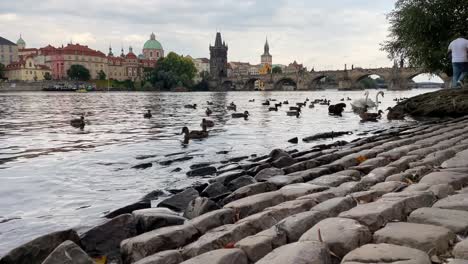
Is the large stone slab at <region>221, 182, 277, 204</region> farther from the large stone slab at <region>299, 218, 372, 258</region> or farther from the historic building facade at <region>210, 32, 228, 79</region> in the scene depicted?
the historic building facade at <region>210, 32, 228, 79</region>

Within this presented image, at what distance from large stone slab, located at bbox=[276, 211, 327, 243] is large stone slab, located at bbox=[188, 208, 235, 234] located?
800 millimetres

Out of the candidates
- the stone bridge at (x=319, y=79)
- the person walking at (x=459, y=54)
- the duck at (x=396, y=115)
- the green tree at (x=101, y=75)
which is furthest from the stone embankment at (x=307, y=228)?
the green tree at (x=101, y=75)

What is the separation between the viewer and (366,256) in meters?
2.80

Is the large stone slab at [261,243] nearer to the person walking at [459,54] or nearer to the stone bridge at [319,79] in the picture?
the person walking at [459,54]

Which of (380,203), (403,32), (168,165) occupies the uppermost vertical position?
(403,32)

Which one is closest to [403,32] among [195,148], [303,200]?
[195,148]

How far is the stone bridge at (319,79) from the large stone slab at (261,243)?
104 metres

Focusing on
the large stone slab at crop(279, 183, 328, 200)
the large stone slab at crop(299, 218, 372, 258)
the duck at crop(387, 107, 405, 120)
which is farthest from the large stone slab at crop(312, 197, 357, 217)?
the duck at crop(387, 107, 405, 120)

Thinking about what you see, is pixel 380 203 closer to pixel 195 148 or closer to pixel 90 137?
pixel 195 148

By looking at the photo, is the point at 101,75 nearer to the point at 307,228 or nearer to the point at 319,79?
the point at 319,79

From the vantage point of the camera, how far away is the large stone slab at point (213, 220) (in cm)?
426

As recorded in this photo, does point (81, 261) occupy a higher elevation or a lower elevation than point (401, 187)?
lower

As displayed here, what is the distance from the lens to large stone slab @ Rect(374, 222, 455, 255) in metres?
2.94

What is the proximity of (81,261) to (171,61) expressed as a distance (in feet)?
477
